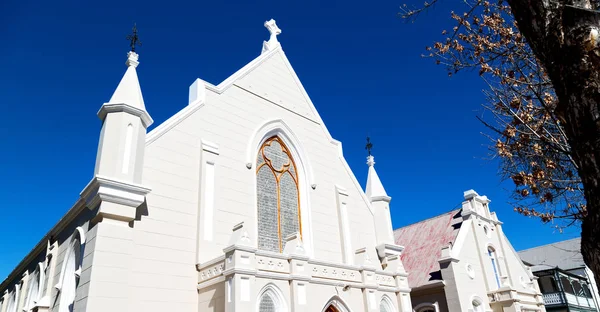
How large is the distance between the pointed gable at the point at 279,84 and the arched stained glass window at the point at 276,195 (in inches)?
79.4

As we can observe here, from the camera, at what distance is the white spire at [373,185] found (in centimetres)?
2097

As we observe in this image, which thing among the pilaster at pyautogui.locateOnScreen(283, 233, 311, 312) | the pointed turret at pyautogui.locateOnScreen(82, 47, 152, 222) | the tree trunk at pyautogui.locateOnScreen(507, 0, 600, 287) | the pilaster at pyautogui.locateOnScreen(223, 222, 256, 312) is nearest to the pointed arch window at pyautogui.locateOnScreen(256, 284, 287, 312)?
the pilaster at pyautogui.locateOnScreen(283, 233, 311, 312)

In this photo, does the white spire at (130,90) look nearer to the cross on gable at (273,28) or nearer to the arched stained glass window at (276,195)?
the arched stained glass window at (276,195)

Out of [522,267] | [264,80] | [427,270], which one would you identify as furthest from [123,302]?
[522,267]

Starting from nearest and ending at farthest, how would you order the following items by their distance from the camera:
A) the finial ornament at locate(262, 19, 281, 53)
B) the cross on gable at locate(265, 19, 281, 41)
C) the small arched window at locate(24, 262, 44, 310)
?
1. the small arched window at locate(24, 262, 44, 310)
2. the finial ornament at locate(262, 19, 281, 53)
3. the cross on gable at locate(265, 19, 281, 41)

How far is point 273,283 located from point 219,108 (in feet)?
23.3

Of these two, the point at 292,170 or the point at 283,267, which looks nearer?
the point at 283,267

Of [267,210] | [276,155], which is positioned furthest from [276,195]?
[276,155]

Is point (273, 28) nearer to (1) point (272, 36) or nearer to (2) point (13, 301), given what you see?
(1) point (272, 36)

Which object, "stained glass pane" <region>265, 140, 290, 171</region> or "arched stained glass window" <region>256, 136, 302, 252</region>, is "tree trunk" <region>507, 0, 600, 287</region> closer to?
"arched stained glass window" <region>256, 136, 302, 252</region>

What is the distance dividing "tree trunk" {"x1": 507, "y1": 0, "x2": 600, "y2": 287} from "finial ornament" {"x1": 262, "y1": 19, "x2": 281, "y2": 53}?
658 inches

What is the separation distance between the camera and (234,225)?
47.3 feet

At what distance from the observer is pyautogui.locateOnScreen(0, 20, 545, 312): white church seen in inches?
454

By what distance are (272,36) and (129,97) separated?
9.63 m
